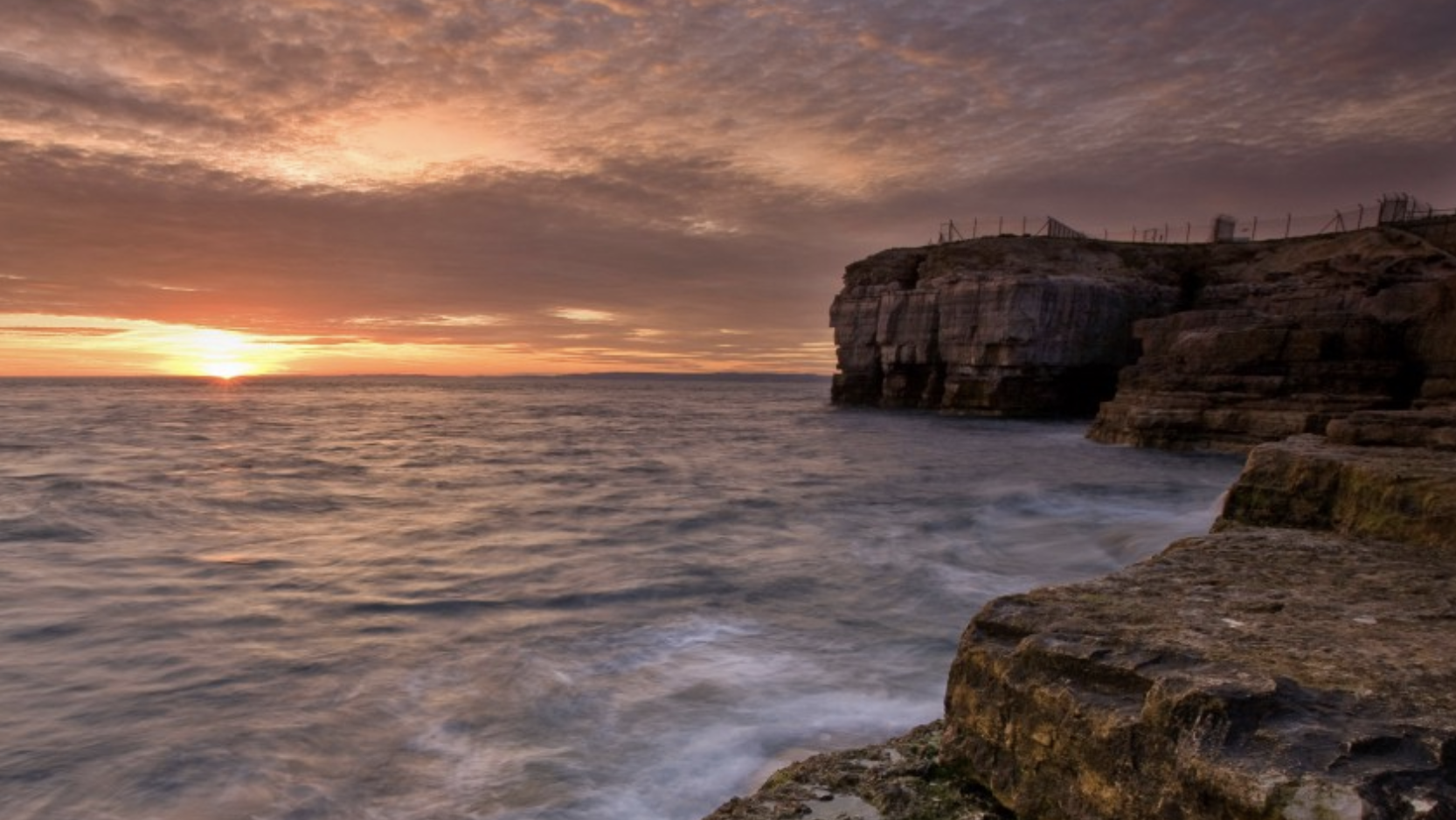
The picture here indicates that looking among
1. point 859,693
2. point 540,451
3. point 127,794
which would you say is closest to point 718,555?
point 859,693

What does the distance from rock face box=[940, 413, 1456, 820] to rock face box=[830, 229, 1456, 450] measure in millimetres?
12856

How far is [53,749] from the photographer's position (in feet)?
16.5

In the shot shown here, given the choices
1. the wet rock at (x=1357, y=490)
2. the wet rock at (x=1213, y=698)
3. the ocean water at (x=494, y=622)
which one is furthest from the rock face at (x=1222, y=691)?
the ocean water at (x=494, y=622)

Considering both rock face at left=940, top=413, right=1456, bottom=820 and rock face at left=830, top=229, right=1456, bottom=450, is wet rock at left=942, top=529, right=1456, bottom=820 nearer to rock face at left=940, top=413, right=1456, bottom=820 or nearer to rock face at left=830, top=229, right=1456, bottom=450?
rock face at left=940, top=413, right=1456, bottom=820

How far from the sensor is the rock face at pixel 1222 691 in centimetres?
189

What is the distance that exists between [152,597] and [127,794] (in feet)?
15.4

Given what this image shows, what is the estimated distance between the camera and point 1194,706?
2.15 metres

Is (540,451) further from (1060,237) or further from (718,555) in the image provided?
(1060,237)

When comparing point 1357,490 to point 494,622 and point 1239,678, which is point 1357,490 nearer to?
point 1239,678

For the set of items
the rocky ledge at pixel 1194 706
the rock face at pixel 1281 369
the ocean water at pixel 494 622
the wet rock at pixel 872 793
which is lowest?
the ocean water at pixel 494 622

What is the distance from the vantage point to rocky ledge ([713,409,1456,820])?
1910mm

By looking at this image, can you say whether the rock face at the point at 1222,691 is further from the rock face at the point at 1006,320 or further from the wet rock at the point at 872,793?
the rock face at the point at 1006,320

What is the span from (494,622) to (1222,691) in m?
6.63

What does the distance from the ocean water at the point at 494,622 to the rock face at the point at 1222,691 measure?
2254 millimetres
